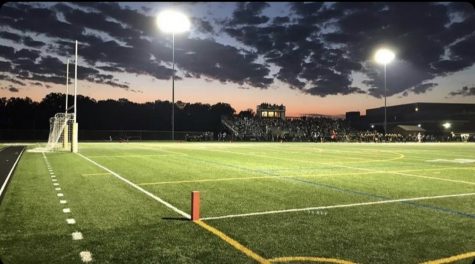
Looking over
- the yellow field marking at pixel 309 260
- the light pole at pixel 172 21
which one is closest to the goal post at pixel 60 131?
the light pole at pixel 172 21

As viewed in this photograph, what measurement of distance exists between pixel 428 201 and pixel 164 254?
681cm

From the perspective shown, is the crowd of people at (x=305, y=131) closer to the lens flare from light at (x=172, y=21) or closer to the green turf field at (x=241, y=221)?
the lens flare from light at (x=172, y=21)

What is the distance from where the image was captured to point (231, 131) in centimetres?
8575

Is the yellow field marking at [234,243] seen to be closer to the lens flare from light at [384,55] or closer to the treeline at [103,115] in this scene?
the lens flare from light at [384,55]

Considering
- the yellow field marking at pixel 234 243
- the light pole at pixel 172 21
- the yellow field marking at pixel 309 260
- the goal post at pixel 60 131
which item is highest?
the light pole at pixel 172 21

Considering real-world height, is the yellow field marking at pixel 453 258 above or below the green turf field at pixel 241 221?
below

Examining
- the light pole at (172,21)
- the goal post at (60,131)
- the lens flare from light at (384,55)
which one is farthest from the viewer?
the lens flare from light at (384,55)

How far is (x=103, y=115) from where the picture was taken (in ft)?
353

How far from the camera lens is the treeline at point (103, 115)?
9550 cm

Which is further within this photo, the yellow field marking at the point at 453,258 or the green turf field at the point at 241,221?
the green turf field at the point at 241,221

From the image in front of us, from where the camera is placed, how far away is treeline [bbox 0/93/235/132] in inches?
3760

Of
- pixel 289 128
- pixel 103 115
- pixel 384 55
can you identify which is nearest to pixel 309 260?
pixel 384 55

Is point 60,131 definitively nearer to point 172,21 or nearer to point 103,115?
point 172,21

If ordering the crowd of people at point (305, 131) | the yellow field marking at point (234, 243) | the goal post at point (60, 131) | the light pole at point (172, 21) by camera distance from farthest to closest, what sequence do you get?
the crowd of people at point (305, 131) < the light pole at point (172, 21) < the goal post at point (60, 131) < the yellow field marking at point (234, 243)
